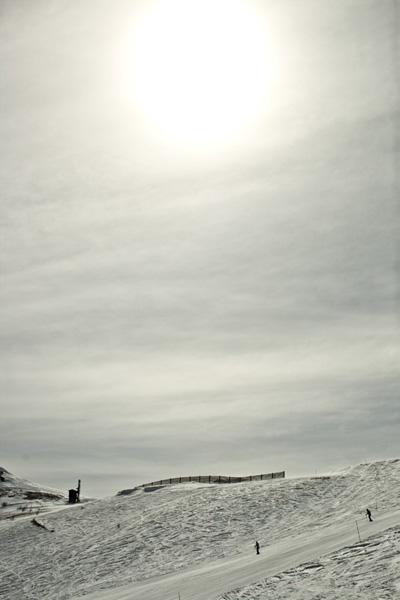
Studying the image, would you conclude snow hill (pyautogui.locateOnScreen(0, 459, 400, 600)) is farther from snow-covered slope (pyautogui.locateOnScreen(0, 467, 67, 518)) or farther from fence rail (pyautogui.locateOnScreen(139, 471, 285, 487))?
snow-covered slope (pyautogui.locateOnScreen(0, 467, 67, 518))

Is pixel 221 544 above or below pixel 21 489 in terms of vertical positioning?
below

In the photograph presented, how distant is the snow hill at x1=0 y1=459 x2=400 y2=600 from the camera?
27.0 meters

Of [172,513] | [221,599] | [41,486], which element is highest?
[41,486]

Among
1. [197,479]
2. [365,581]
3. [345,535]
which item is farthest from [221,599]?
[197,479]

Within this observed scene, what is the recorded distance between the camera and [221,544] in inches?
1515

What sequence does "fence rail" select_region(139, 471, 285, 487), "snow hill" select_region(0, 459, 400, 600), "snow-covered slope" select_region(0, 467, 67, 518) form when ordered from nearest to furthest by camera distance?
"snow hill" select_region(0, 459, 400, 600), "fence rail" select_region(139, 471, 285, 487), "snow-covered slope" select_region(0, 467, 67, 518)

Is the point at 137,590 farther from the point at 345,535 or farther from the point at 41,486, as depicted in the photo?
the point at 41,486

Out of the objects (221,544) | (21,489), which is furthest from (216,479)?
(21,489)

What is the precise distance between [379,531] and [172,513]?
22.9 meters

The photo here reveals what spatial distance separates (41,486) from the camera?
14375 cm

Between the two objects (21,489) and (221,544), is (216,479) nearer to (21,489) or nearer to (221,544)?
(221,544)

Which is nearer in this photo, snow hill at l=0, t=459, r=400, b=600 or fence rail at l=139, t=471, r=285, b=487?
snow hill at l=0, t=459, r=400, b=600

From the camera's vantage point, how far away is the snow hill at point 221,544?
26984 millimetres

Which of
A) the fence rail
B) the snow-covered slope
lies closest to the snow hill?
the fence rail
